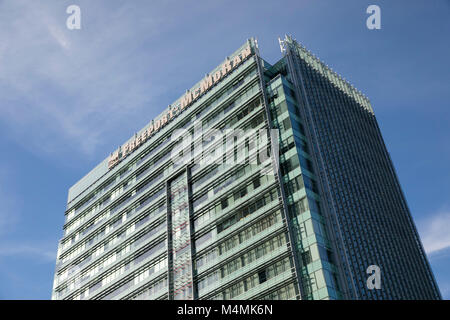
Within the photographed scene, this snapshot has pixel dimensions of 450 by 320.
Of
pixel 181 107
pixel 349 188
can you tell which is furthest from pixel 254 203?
pixel 181 107

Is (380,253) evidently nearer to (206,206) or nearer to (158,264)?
(206,206)

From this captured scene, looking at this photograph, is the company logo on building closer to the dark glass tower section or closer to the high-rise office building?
the high-rise office building

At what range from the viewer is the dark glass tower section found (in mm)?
66812

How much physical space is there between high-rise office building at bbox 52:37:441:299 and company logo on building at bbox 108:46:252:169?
0.28m

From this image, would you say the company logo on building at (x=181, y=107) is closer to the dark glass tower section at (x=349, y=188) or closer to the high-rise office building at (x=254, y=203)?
the high-rise office building at (x=254, y=203)

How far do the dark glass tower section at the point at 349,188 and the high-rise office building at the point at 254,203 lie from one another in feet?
0.90

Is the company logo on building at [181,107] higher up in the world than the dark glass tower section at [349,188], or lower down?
higher up

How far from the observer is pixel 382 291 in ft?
233

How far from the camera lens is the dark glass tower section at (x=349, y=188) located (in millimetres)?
66812

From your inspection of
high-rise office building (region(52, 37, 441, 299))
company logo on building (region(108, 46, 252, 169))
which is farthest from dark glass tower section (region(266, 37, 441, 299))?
company logo on building (region(108, 46, 252, 169))

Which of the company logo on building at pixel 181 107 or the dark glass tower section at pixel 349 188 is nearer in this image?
the dark glass tower section at pixel 349 188

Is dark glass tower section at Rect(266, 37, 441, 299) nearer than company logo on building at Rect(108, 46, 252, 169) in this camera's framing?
Yes

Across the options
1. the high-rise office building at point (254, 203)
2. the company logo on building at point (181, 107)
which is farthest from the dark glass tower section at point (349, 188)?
the company logo on building at point (181, 107)
